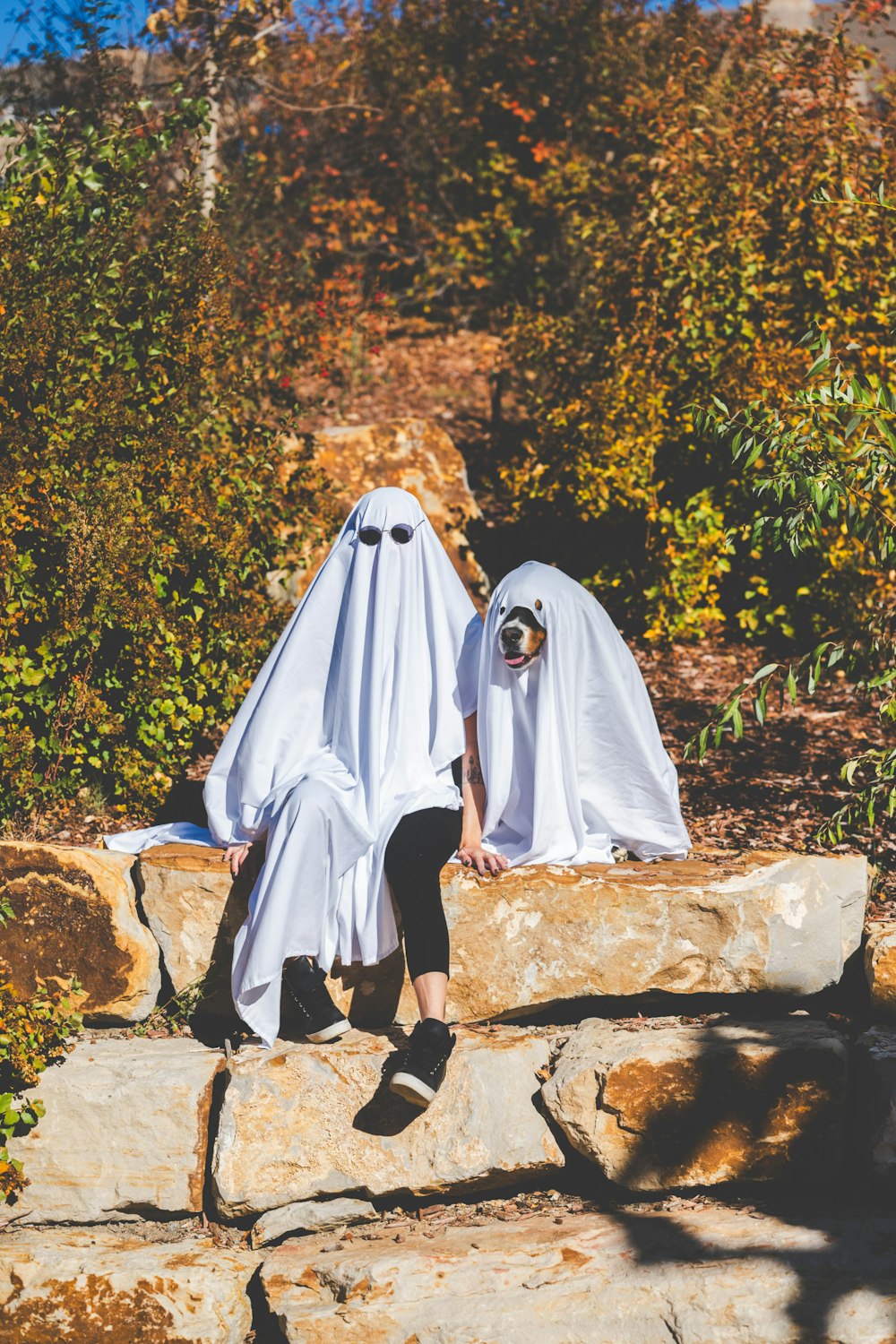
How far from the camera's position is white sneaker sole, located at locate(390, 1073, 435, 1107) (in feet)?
11.9

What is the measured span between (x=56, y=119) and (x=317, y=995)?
4581mm

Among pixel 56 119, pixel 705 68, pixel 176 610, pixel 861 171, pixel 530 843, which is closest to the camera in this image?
pixel 530 843

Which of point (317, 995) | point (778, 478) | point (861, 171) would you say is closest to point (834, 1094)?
point (317, 995)

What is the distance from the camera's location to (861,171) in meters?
7.25

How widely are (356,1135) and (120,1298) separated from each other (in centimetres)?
83

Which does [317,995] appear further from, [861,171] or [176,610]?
[861,171]

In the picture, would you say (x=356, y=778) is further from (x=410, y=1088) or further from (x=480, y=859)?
(x=410, y=1088)

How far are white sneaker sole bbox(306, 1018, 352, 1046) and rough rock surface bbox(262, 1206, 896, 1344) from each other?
0.62 metres

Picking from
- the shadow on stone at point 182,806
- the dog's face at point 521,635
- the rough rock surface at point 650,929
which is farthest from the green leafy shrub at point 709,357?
the rough rock surface at point 650,929

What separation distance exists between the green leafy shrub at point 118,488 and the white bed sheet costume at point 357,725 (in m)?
0.81

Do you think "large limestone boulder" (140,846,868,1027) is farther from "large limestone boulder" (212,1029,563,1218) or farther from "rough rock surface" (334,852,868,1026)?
"large limestone boulder" (212,1029,563,1218)

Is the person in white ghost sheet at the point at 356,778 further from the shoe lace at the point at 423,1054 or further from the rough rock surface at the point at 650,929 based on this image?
the rough rock surface at the point at 650,929

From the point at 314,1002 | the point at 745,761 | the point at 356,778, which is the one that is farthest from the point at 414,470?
the point at 314,1002

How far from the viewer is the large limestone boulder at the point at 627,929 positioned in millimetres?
4262
